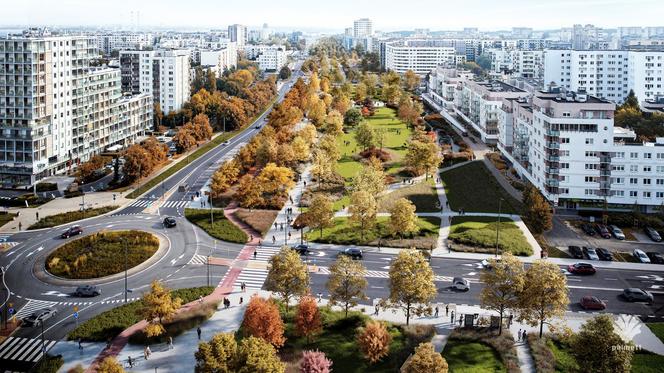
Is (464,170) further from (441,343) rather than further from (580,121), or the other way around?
(441,343)

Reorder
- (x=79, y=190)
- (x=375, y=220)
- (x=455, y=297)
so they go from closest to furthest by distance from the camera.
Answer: (x=455, y=297), (x=375, y=220), (x=79, y=190)

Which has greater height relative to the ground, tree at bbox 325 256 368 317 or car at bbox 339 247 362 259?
tree at bbox 325 256 368 317

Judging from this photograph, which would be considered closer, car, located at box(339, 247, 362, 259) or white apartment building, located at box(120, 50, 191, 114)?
car, located at box(339, 247, 362, 259)

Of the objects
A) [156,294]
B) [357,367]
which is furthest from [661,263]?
[156,294]

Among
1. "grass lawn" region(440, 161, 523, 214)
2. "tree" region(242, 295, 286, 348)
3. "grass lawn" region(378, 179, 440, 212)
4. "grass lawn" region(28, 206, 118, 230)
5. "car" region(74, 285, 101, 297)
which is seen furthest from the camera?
"grass lawn" region(440, 161, 523, 214)

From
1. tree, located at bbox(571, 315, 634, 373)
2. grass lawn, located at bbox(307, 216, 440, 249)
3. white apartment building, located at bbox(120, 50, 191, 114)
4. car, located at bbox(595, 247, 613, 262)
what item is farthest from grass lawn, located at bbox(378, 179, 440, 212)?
white apartment building, located at bbox(120, 50, 191, 114)

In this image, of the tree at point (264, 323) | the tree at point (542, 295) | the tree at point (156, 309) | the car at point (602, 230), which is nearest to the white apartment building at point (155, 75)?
the tree at point (156, 309)

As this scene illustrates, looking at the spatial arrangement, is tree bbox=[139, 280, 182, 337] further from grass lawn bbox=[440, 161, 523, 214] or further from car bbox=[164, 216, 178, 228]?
grass lawn bbox=[440, 161, 523, 214]
